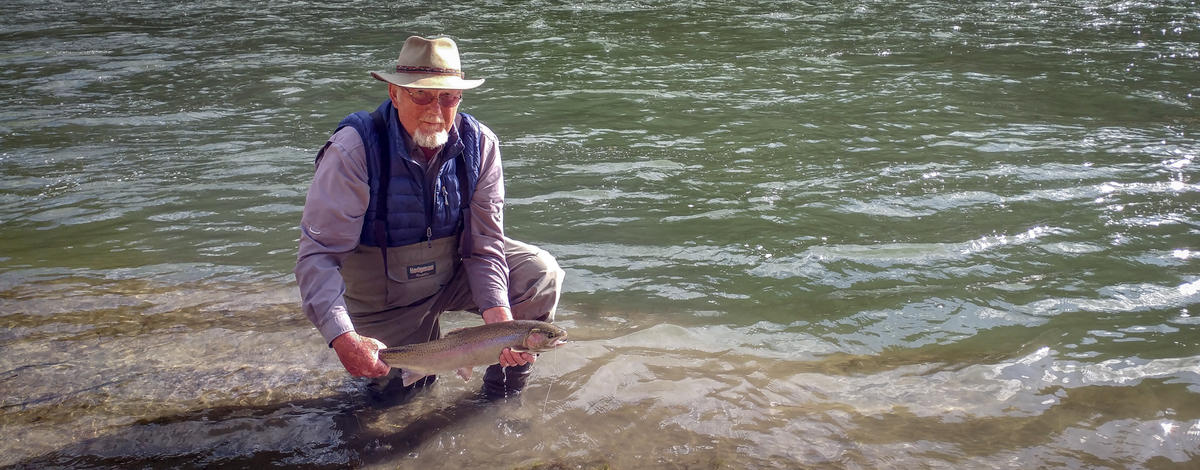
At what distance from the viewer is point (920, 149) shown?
34.0 feet

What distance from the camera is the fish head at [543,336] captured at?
4.42 m

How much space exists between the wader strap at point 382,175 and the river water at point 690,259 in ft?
3.31

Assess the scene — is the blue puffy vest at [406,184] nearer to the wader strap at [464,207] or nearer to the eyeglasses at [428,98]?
the wader strap at [464,207]

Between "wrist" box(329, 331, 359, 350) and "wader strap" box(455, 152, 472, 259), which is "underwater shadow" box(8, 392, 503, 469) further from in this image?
"wader strap" box(455, 152, 472, 259)

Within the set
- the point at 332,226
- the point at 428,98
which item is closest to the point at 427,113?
Answer: the point at 428,98

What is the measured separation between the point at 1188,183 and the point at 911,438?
5.60 m

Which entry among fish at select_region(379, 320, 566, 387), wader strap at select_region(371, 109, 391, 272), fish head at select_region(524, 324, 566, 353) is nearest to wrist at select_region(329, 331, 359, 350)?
fish at select_region(379, 320, 566, 387)

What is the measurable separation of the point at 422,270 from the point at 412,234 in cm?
21

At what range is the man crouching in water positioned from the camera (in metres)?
4.46

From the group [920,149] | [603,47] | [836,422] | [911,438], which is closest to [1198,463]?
[911,438]

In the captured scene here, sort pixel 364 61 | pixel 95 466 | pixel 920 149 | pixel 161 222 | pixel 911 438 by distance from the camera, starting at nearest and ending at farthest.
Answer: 1. pixel 95 466
2. pixel 911 438
3. pixel 161 222
4. pixel 920 149
5. pixel 364 61

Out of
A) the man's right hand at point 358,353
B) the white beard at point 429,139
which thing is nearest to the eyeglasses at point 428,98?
the white beard at point 429,139

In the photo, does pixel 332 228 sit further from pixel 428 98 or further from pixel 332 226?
pixel 428 98

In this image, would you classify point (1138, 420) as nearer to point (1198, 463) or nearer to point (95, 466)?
point (1198, 463)
